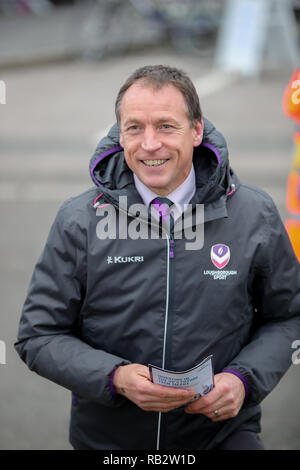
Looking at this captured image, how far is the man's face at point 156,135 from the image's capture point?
212 cm

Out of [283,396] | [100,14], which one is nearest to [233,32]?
[100,14]

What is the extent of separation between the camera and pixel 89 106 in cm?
1180

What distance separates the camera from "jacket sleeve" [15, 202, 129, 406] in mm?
2189

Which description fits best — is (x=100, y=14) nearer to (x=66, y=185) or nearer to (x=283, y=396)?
(x=66, y=185)

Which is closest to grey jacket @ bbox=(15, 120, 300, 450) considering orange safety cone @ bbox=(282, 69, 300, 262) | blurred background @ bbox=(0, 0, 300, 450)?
orange safety cone @ bbox=(282, 69, 300, 262)

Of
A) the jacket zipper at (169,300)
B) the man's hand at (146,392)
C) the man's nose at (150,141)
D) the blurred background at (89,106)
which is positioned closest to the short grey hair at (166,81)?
the man's nose at (150,141)

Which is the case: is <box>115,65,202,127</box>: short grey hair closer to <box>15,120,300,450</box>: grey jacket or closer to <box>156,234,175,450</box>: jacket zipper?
→ <box>15,120,300,450</box>: grey jacket

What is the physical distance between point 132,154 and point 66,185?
5.92 metres

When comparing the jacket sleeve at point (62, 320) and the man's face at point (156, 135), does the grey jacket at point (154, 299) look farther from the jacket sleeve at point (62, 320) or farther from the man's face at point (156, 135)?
the man's face at point (156, 135)

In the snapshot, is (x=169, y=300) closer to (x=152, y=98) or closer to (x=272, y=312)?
(x=272, y=312)

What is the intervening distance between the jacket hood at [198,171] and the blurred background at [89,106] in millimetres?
873

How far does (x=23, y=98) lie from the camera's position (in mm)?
12508

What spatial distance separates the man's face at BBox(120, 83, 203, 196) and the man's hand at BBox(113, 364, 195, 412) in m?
0.64

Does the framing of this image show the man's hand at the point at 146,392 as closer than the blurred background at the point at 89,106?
Yes
